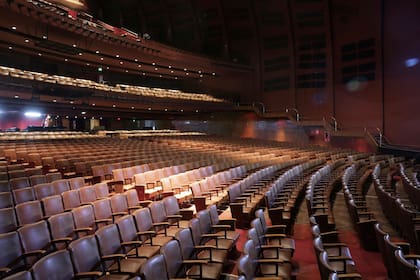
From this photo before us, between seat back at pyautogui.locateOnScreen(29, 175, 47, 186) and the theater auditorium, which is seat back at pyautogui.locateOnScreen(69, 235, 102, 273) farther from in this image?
seat back at pyautogui.locateOnScreen(29, 175, 47, 186)

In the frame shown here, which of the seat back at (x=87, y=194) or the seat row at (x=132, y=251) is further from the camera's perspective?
the seat back at (x=87, y=194)

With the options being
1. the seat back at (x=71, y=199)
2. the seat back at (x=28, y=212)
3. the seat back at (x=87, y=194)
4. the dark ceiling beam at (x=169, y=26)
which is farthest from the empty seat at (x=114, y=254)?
the dark ceiling beam at (x=169, y=26)

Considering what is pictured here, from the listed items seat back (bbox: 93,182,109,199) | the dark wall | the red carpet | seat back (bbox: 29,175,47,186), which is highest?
the dark wall

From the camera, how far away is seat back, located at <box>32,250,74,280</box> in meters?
1.77

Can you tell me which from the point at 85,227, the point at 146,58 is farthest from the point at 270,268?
the point at 146,58

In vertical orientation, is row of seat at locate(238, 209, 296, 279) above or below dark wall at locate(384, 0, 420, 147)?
below

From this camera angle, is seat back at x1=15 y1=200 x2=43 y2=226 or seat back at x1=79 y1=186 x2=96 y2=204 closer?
seat back at x1=15 y1=200 x2=43 y2=226

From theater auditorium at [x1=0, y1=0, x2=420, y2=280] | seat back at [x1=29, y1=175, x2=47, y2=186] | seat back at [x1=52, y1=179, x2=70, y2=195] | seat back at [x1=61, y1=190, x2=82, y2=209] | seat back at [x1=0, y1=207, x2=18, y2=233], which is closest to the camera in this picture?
theater auditorium at [x1=0, y1=0, x2=420, y2=280]

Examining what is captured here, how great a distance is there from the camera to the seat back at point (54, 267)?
5.82 feet

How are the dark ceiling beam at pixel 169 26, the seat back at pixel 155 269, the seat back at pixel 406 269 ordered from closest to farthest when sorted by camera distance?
1. the seat back at pixel 406 269
2. the seat back at pixel 155 269
3. the dark ceiling beam at pixel 169 26

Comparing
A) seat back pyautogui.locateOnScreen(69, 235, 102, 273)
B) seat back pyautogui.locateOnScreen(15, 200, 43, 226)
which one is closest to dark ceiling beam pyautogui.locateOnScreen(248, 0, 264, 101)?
seat back pyautogui.locateOnScreen(15, 200, 43, 226)

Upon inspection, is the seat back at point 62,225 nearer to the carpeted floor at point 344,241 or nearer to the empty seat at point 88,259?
the empty seat at point 88,259

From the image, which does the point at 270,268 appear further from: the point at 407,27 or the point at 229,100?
the point at 229,100

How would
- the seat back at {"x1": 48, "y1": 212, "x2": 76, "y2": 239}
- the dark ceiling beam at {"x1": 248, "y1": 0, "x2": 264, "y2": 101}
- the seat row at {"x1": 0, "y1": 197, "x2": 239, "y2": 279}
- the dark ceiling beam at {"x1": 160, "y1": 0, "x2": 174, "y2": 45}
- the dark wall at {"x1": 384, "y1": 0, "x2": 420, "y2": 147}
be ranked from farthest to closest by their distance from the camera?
the dark ceiling beam at {"x1": 160, "y1": 0, "x2": 174, "y2": 45}
the dark ceiling beam at {"x1": 248, "y1": 0, "x2": 264, "y2": 101}
the dark wall at {"x1": 384, "y1": 0, "x2": 420, "y2": 147}
the seat back at {"x1": 48, "y1": 212, "x2": 76, "y2": 239}
the seat row at {"x1": 0, "y1": 197, "x2": 239, "y2": 279}
